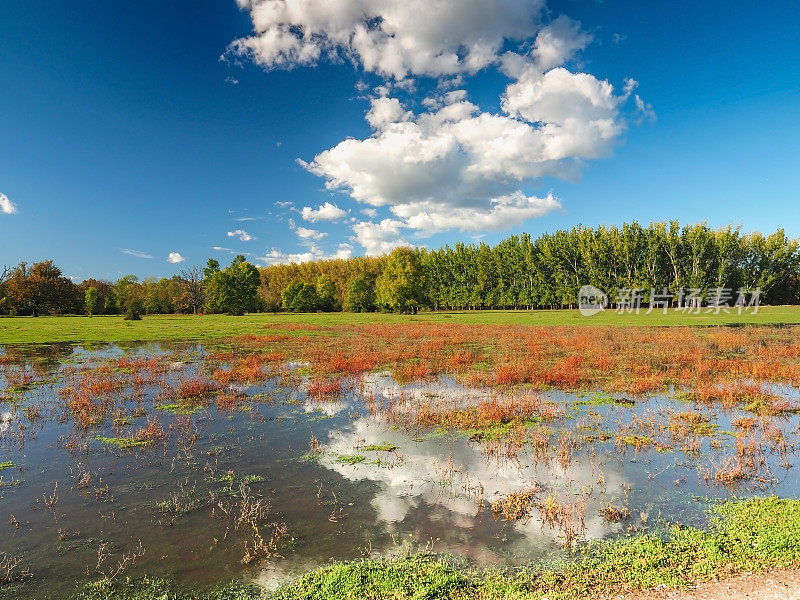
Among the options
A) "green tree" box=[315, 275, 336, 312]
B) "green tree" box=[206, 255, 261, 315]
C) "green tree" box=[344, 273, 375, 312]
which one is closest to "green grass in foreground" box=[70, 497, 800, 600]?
"green tree" box=[206, 255, 261, 315]

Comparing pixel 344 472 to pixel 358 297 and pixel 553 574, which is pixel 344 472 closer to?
pixel 553 574

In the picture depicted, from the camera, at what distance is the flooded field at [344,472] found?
22.6 feet

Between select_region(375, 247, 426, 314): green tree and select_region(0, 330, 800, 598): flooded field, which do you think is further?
select_region(375, 247, 426, 314): green tree

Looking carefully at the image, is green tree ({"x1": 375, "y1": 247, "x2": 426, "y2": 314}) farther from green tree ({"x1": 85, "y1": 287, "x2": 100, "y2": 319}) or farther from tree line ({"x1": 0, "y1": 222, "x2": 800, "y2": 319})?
green tree ({"x1": 85, "y1": 287, "x2": 100, "y2": 319})

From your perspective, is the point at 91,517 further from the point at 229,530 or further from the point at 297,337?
the point at 297,337

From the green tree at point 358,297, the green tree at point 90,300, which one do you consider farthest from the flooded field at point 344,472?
the green tree at point 358,297

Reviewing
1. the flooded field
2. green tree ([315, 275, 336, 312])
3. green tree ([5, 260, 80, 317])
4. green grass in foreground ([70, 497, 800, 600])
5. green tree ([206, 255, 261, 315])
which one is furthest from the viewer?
green tree ([315, 275, 336, 312])

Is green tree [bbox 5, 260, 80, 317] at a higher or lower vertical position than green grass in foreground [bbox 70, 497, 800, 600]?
higher

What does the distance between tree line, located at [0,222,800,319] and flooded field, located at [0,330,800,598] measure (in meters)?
72.4

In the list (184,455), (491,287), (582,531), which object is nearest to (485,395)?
(582,531)

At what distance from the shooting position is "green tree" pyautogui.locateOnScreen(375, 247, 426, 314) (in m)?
88.1

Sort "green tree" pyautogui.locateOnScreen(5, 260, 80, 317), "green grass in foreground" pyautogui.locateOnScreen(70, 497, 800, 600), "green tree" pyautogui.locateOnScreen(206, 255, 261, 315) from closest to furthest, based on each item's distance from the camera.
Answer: "green grass in foreground" pyautogui.locateOnScreen(70, 497, 800, 600) < "green tree" pyautogui.locateOnScreen(5, 260, 80, 317) < "green tree" pyautogui.locateOnScreen(206, 255, 261, 315)

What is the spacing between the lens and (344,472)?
32.7 feet

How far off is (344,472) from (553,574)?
17.4ft
